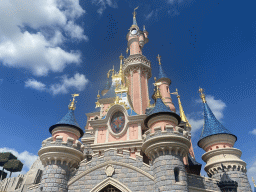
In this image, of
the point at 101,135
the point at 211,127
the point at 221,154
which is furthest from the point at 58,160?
the point at 211,127

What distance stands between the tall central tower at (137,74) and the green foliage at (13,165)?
25.7m

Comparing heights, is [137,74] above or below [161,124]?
above

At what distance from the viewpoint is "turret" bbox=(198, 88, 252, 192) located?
1419cm

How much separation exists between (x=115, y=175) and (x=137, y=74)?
48.3 feet

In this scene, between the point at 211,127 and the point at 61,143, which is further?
the point at 211,127

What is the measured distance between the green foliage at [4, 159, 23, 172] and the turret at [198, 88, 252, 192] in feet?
107

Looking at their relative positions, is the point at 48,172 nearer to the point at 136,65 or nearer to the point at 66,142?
the point at 66,142

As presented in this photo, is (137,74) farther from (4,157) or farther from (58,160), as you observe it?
(4,157)

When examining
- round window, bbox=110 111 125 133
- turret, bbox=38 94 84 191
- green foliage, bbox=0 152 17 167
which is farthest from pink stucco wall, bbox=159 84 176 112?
green foliage, bbox=0 152 17 167

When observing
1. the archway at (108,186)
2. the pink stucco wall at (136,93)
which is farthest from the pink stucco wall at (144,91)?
the archway at (108,186)

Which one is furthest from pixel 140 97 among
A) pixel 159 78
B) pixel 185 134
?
pixel 185 134

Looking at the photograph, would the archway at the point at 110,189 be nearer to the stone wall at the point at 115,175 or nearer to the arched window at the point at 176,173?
the stone wall at the point at 115,175

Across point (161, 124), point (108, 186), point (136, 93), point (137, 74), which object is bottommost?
point (108, 186)

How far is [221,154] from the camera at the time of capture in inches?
592
